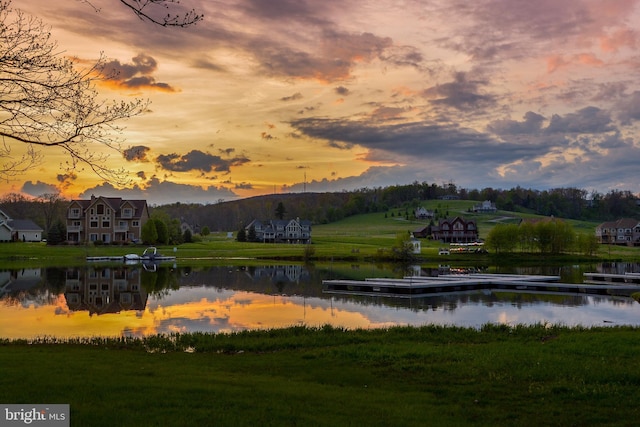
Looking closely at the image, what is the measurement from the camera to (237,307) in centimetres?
3478

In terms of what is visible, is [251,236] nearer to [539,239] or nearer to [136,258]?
[136,258]

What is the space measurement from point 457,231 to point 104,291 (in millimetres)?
111138

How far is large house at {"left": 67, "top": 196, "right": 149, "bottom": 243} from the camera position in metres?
106

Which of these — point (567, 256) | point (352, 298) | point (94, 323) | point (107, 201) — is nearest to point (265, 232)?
point (107, 201)

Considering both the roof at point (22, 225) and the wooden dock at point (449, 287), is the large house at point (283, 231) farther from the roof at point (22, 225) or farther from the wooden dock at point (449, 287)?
the wooden dock at point (449, 287)

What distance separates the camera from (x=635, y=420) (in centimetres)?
1037

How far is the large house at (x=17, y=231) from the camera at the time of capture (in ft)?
359

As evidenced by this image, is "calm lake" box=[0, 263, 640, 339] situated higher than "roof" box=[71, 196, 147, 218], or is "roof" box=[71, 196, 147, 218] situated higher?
"roof" box=[71, 196, 147, 218]

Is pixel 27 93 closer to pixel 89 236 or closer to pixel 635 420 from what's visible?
pixel 635 420

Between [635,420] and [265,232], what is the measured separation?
455ft

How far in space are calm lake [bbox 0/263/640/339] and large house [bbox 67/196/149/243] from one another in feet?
172

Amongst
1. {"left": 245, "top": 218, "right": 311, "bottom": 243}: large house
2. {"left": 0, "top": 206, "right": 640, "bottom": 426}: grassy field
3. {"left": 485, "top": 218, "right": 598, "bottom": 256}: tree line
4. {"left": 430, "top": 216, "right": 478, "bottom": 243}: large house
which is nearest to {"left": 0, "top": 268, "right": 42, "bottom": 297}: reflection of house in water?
{"left": 0, "top": 206, "right": 640, "bottom": 426}: grassy field

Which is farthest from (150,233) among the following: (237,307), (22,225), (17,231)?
(237,307)

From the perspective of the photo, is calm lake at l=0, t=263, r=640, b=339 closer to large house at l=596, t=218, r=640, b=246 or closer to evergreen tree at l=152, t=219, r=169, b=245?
evergreen tree at l=152, t=219, r=169, b=245
